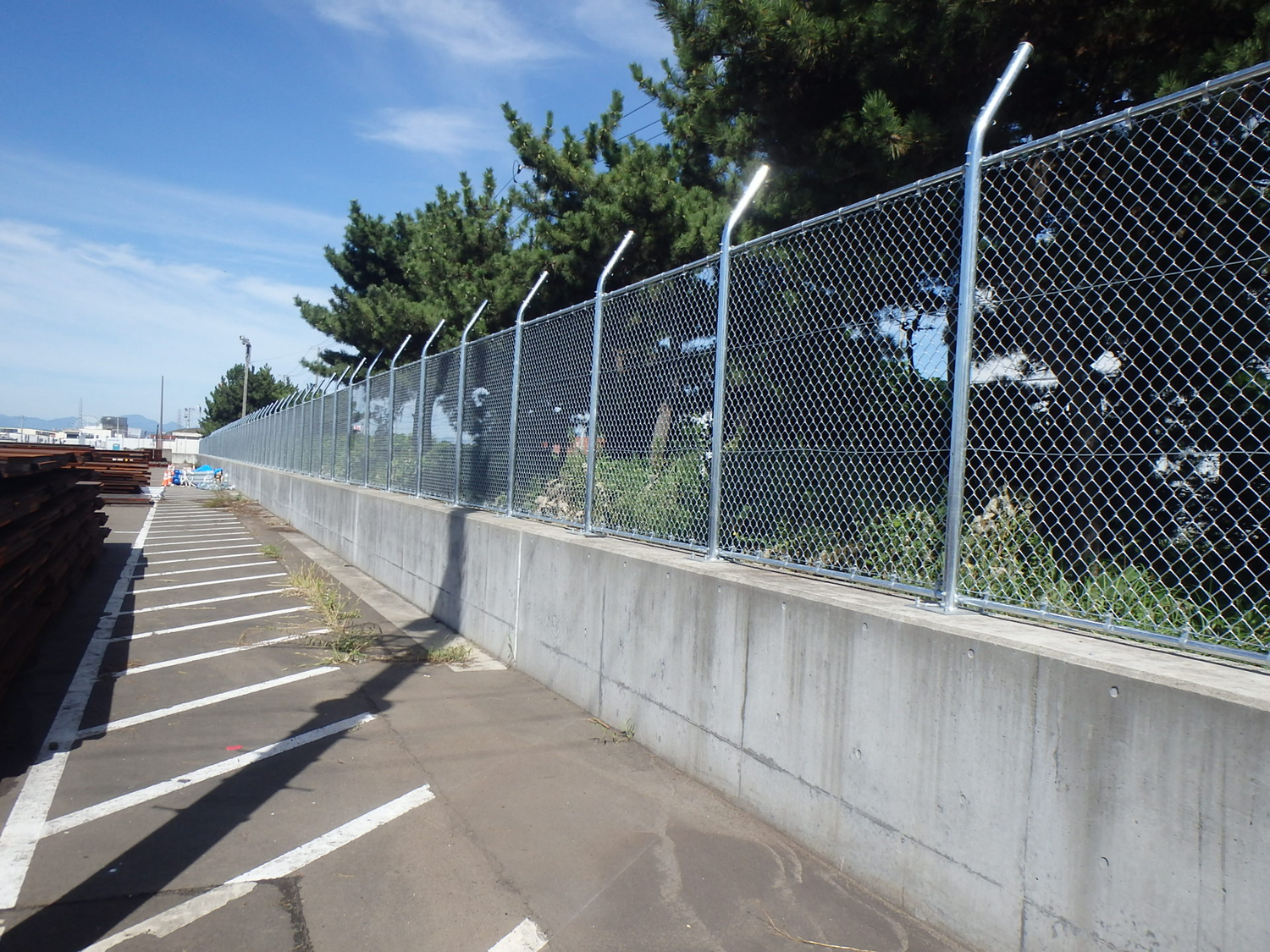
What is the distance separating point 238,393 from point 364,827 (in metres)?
78.2

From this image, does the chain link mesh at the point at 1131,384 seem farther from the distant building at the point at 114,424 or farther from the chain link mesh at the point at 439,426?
the distant building at the point at 114,424

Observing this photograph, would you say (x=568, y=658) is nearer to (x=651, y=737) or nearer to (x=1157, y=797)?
(x=651, y=737)

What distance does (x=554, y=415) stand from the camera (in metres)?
6.94

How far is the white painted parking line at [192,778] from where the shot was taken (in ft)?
12.6

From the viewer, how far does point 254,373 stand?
74.4 m

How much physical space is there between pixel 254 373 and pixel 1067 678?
261 feet

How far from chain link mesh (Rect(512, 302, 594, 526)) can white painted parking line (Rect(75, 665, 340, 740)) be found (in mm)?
2059

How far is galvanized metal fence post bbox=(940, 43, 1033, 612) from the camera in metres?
3.27

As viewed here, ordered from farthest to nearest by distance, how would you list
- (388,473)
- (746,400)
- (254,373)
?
(254,373)
(388,473)
(746,400)

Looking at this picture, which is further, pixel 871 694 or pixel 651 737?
pixel 651 737

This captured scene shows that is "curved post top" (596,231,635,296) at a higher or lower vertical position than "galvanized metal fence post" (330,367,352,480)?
higher

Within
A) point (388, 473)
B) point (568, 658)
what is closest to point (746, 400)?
point (568, 658)

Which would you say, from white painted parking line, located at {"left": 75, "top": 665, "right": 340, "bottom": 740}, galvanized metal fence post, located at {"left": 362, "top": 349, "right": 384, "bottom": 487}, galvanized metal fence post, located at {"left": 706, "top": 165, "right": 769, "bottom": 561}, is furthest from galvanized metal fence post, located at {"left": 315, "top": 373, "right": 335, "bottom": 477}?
galvanized metal fence post, located at {"left": 706, "top": 165, "right": 769, "bottom": 561}

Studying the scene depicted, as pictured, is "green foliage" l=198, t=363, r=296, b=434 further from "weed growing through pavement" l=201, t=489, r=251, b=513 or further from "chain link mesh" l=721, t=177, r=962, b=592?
"chain link mesh" l=721, t=177, r=962, b=592
